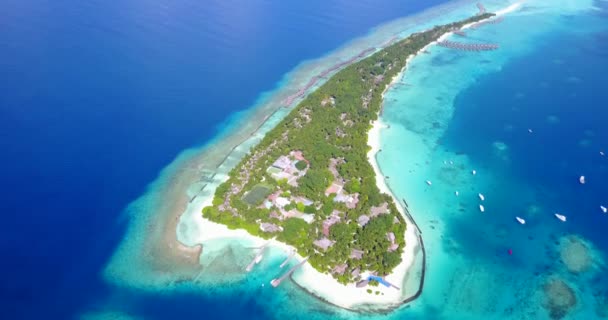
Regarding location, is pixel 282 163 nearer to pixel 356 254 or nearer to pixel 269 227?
pixel 269 227

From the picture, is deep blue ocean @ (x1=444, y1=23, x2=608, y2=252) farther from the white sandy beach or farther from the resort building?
the resort building

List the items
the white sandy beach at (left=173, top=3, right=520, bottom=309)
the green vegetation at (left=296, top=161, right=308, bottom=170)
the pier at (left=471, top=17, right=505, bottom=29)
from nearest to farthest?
the white sandy beach at (left=173, top=3, right=520, bottom=309), the green vegetation at (left=296, top=161, right=308, bottom=170), the pier at (left=471, top=17, right=505, bottom=29)

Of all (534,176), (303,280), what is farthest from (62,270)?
(534,176)

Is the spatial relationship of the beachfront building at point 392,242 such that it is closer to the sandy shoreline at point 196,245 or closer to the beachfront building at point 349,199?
the sandy shoreline at point 196,245

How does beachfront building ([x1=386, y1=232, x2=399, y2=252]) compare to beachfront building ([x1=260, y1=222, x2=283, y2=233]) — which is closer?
beachfront building ([x1=386, y1=232, x2=399, y2=252])

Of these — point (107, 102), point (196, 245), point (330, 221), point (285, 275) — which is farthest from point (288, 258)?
point (107, 102)

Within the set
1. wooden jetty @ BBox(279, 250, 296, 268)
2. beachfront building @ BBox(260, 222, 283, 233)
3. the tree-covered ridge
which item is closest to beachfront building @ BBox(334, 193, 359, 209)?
the tree-covered ridge

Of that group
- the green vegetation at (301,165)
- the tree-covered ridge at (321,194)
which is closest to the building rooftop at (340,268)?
the tree-covered ridge at (321,194)

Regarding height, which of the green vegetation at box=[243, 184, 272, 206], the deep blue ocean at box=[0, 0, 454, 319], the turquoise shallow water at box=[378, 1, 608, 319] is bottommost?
the turquoise shallow water at box=[378, 1, 608, 319]
